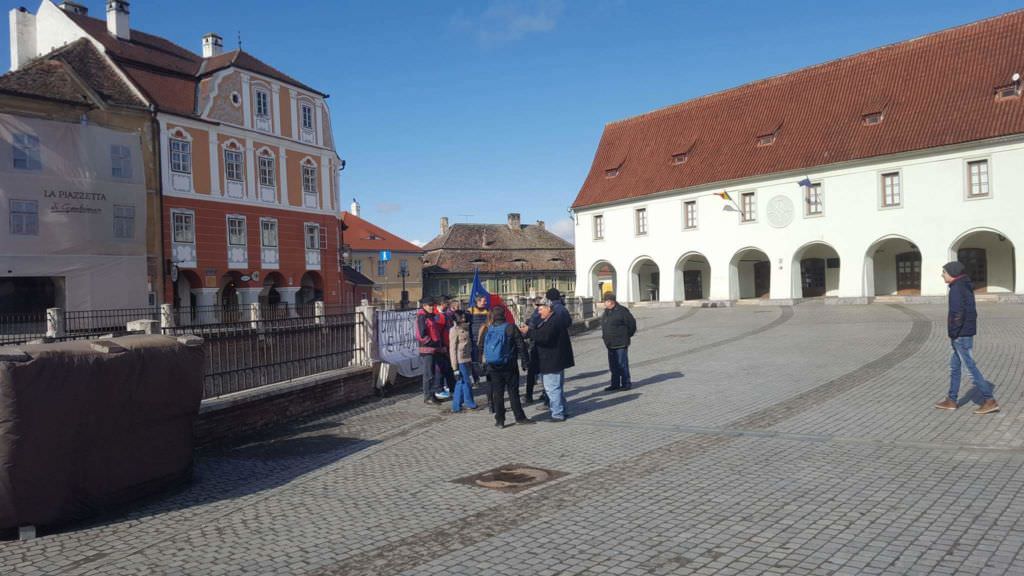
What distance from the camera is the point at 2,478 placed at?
582cm

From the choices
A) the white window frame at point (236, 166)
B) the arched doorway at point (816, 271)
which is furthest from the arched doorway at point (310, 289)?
the arched doorway at point (816, 271)

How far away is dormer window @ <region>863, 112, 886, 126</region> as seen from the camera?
3519cm

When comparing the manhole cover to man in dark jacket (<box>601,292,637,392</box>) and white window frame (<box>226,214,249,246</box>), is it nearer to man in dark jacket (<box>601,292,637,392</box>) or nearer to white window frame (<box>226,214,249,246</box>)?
man in dark jacket (<box>601,292,637,392</box>)

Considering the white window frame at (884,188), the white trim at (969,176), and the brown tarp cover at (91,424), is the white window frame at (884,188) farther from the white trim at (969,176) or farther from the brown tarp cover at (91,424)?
the brown tarp cover at (91,424)

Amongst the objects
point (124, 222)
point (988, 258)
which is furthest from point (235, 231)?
point (988, 258)

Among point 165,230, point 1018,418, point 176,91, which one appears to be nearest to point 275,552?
point 1018,418

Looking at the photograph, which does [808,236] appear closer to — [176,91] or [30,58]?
[176,91]

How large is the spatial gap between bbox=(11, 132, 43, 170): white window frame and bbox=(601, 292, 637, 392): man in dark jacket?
82.5 feet

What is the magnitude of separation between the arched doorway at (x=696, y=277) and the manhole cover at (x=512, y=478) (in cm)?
3610

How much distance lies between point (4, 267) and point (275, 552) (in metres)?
27.2

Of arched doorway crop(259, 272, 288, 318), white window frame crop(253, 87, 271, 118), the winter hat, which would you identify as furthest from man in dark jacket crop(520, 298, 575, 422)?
white window frame crop(253, 87, 271, 118)

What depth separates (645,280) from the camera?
4666 centimetres

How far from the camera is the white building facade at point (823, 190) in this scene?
31.5m

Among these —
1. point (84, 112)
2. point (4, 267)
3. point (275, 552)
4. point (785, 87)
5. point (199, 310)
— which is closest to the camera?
point (275, 552)
